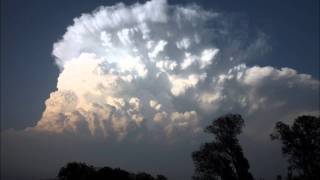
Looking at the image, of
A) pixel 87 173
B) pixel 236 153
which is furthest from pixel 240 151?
pixel 87 173

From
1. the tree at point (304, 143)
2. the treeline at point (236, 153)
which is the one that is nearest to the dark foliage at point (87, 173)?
the treeline at point (236, 153)

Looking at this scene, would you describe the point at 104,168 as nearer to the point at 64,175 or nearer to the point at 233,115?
the point at 64,175

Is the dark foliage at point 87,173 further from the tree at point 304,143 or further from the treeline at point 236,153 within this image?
the tree at point 304,143

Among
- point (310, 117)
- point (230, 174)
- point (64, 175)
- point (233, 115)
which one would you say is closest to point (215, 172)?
point (230, 174)

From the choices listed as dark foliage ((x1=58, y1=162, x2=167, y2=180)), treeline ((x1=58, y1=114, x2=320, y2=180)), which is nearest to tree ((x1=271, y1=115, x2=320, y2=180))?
treeline ((x1=58, y1=114, x2=320, y2=180))

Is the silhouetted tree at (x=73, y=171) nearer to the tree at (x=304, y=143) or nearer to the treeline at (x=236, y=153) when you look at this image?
the treeline at (x=236, y=153)

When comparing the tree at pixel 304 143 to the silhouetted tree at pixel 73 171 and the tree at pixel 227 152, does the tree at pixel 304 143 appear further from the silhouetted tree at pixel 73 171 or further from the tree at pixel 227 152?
the silhouetted tree at pixel 73 171

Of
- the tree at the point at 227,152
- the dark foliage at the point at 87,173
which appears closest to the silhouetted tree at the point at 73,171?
the dark foliage at the point at 87,173

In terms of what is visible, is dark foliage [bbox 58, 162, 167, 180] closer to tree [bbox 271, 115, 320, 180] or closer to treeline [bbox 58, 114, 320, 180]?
treeline [bbox 58, 114, 320, 180]

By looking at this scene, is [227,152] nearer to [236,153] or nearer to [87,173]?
[236,153]

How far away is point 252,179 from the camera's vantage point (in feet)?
284

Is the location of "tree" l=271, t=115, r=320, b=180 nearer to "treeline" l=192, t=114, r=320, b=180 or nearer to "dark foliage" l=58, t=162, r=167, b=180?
"treeline" l=192, t=114, r=320, b=180

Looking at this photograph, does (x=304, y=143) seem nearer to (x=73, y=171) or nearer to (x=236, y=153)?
(x=236, y=153)

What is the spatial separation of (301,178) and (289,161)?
566 cm
